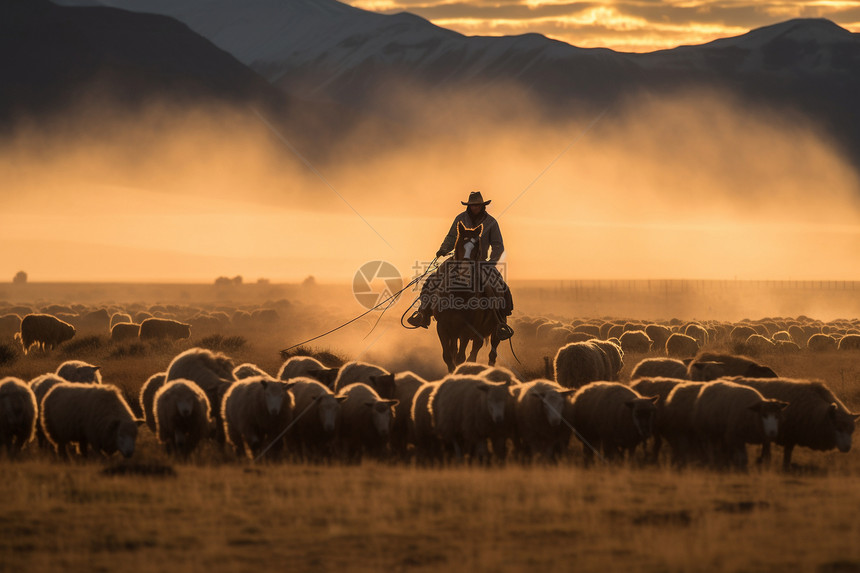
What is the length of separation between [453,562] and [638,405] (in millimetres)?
5827

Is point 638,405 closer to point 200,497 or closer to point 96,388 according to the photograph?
point 200,497

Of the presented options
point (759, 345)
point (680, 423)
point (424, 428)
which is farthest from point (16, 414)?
point (759, 345)

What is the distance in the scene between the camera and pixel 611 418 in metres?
15.0

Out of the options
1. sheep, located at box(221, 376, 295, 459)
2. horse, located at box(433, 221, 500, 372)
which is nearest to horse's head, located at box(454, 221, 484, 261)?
horse, located at box(433, 221, 500, 372)

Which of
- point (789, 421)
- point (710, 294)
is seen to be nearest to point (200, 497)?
point (789, 421)

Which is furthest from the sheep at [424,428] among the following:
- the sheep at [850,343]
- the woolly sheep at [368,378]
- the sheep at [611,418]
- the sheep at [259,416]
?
the sheep at [850,343]

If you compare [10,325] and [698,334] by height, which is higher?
[698,334]

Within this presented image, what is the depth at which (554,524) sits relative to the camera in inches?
432

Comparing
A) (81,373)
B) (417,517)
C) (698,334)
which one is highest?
(698,334)

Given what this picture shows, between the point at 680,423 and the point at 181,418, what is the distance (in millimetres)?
6902

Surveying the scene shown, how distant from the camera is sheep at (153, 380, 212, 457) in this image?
50.2 feet

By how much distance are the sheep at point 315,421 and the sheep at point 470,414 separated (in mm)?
1447

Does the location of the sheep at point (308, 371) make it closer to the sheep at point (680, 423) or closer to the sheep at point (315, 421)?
the sheep at point (315, 421)

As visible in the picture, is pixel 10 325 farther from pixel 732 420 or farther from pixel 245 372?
pixel 732 420
